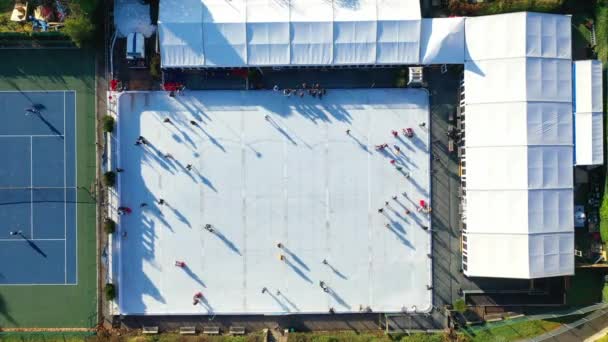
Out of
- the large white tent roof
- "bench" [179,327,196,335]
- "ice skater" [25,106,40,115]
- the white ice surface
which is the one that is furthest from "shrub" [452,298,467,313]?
"ice skater" [25,106,40,115]

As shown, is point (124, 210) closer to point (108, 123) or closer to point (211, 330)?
point (108, 123)

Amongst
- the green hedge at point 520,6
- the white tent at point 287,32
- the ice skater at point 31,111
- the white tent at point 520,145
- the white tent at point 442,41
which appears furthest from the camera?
the ice skater at point 31,111

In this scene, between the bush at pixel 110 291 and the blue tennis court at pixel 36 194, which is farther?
the blue tennis court at pixel 36 194

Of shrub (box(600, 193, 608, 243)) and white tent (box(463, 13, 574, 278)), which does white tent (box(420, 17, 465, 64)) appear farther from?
shrub (box(600, 193, 608, 243))

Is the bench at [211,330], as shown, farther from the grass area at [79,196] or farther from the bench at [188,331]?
the grass area at [79,196]

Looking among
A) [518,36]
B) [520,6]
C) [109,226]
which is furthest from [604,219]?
[109,226]

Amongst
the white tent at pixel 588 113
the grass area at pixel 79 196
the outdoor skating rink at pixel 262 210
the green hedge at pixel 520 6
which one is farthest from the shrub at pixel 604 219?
the grass area at pixel 79 196

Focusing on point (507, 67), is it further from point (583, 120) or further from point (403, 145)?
point (403, 145)
